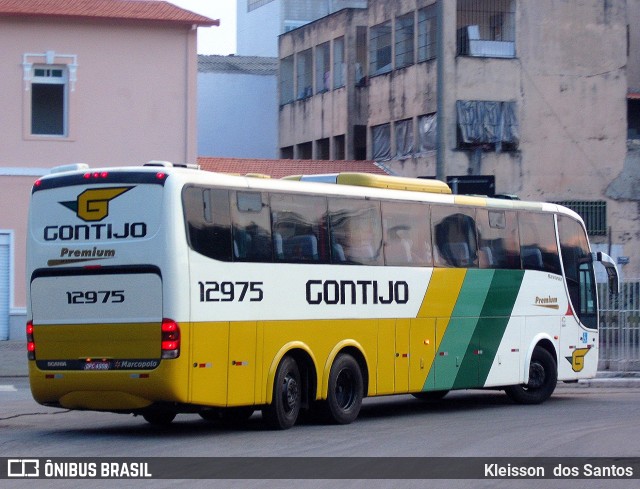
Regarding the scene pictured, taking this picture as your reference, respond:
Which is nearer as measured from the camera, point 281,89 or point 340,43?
point 340,43

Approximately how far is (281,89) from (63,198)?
40179 millimetres

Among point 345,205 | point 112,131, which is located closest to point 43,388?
point 345,205

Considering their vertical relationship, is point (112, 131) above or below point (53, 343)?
above

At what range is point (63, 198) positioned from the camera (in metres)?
15.1

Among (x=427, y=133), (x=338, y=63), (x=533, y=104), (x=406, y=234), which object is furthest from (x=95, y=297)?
(x=338, y=63)

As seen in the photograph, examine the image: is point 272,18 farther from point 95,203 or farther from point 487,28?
point 95,203

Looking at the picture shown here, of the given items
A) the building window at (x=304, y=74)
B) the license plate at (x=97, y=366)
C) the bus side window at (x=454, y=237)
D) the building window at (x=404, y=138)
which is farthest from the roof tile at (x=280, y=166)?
the license plate at (x=97, y=366)

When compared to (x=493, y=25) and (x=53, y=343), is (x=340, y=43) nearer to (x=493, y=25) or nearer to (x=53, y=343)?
(x=493, y=25)

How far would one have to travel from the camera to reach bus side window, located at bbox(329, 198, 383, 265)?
55.0ft

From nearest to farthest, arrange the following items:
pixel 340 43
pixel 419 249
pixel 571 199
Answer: pixel 419 249
pixel 571 199
pixel 340 43

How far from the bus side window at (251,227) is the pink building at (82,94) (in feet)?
58.8

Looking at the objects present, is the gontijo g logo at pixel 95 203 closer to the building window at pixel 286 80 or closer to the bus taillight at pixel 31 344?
the bus taillight at pixel 31 344

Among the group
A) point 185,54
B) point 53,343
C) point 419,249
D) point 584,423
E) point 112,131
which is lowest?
point 584,423

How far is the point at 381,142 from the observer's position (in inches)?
1804
